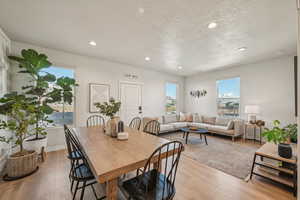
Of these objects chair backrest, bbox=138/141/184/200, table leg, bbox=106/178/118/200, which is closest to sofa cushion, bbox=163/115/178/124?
chair backrest, bbox=138/141/184/200

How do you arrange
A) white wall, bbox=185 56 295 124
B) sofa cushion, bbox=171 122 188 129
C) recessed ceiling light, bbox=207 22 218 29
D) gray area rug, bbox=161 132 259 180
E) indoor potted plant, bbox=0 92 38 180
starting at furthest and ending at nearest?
sofa cushion, bbox=171 122 188 129 < white wall, bbox=185 56 295 124 < gray area rug, bbox=161 132 259 180 < recessed ceiling light, bbox=207 22 218 29 < indoor potted plant, bbox=0 92 38 180

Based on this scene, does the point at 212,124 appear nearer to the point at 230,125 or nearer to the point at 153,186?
the point at 230,125

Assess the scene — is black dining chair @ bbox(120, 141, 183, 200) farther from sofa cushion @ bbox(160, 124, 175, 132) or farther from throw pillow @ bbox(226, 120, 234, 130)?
throw pillow @ bbox(226, 120, 234, 130)

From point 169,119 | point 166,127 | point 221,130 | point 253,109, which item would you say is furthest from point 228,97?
point 166,127

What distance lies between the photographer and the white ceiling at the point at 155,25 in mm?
1745

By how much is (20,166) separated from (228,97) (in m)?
6.48

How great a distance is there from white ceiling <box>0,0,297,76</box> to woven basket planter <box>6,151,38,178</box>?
246 cm

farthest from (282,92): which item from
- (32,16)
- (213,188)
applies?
(32,16)

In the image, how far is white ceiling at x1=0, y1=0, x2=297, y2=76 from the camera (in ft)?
5.73

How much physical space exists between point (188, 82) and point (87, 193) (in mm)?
6168

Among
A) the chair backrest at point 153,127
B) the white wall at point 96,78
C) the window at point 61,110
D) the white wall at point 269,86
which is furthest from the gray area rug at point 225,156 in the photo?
the window at point 61,110

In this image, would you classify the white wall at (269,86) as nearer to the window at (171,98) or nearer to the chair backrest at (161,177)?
the window at (171,98)

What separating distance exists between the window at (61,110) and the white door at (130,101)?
1618 mm

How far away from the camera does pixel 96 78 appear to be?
3.99 meters
